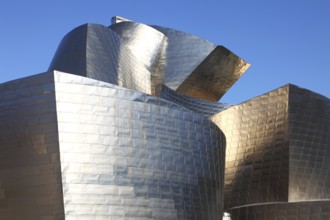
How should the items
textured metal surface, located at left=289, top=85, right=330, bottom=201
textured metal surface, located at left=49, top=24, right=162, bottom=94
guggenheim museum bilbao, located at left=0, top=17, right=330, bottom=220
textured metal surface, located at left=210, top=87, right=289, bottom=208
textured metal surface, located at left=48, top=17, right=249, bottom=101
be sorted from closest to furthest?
guggenheim museum bilbao, located at left=0, top=17, right=330, bottom=220, textured metal surface, located at left=289, top=85, right=330, bottom=201, textured metal surface, located at left=210, top=87, right=289, bottom=208, textured metal surface, located at left=49, top=24, right=162, bottom=94, textured metal surface, located at left=48, top=17, right=249, bottom=101

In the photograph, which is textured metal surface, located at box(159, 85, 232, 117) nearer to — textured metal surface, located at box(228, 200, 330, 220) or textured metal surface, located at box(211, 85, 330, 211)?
textured metal surface, located at box(211, 85, 330, 211)

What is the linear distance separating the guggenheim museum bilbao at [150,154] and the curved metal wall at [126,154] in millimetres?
27

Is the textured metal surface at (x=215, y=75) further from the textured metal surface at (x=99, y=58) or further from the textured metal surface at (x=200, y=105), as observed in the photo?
the textured metal surface at (x=200, y=105)

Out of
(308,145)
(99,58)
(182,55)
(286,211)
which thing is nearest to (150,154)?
(286,211)

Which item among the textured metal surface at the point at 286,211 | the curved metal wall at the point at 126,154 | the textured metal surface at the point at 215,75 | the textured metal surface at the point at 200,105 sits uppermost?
the textured metal surface at the point at 215,75

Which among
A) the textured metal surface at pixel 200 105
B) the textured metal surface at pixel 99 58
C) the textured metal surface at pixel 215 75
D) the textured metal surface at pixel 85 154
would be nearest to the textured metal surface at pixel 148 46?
the textured metal surface at pixel 99 58

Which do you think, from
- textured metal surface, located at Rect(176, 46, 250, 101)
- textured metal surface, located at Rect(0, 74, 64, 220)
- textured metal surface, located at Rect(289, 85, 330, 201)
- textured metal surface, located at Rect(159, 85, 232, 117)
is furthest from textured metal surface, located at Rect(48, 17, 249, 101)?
textured metal surface, located at Rect(0, 74, 64, 220)

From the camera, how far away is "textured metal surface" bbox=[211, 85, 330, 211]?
21812 millimetres

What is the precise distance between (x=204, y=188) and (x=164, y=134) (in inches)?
86.5

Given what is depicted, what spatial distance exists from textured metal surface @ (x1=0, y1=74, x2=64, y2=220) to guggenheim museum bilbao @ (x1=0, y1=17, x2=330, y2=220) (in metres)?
0.03

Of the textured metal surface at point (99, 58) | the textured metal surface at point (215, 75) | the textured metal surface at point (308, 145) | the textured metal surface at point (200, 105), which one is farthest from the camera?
the textured metal surface at point (215, 75)

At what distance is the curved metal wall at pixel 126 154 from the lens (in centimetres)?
1538

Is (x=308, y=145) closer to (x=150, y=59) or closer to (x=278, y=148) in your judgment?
(x=278, y=148)

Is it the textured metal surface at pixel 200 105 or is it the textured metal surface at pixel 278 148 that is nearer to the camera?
the textured metal surface at pixel 278 148
